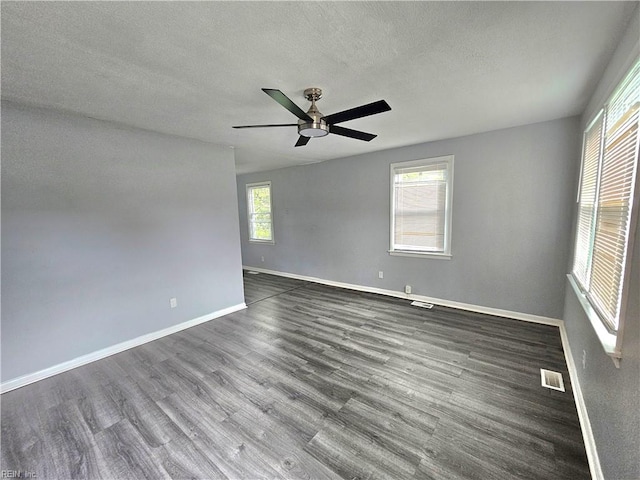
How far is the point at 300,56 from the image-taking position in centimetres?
169

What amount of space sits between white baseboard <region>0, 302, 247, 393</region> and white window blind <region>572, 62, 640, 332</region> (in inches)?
158

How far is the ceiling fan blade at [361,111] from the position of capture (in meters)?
1.89

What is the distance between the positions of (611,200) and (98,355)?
4.61 meters

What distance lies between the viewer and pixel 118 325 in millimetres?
2932

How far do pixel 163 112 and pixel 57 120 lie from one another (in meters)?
0.98

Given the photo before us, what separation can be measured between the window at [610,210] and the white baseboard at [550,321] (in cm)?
67

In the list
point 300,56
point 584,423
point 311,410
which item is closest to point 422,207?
point 584,423

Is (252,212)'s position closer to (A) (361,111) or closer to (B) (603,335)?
(A) (361,111)

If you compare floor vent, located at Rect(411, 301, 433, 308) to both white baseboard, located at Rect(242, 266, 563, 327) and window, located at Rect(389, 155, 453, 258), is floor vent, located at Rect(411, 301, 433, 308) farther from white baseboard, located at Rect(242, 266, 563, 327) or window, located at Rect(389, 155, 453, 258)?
window, located at Rect(389, 155, 453, 258)

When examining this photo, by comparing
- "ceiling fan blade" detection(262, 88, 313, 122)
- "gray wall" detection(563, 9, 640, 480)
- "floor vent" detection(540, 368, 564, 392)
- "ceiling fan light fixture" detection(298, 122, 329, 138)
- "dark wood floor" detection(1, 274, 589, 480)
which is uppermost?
"ceiling fan blade" detection(262, 88, 313, 122)

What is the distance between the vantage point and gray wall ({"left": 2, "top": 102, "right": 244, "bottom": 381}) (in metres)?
2.33

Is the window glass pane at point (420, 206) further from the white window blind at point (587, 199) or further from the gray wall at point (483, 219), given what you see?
the white window blind at point (587, 199)

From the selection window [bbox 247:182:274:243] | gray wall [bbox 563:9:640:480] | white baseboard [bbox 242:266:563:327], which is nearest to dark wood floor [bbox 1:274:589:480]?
white baseboard [bbox 242:266:563:327]

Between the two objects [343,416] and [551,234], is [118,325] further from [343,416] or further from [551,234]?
[551,234]
